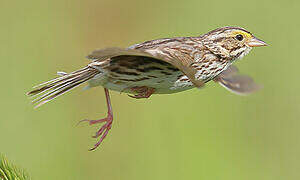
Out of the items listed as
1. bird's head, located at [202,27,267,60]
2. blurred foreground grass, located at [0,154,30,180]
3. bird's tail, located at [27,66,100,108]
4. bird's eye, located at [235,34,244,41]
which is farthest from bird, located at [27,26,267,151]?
blurred foreground grass, located at [0,154,30,180]

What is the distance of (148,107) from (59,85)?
2425mm

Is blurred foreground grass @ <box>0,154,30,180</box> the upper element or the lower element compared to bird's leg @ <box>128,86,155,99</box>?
lower

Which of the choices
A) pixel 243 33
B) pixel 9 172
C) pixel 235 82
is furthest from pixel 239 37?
pixel 9 172

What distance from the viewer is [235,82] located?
4699 mm

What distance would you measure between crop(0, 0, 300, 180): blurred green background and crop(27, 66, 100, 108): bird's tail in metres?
1.56

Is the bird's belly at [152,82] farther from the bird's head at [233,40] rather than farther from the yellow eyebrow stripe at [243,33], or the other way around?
the yellow eyebrow stripe at [243,33]

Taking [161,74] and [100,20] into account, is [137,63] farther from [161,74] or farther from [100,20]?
[100,20]

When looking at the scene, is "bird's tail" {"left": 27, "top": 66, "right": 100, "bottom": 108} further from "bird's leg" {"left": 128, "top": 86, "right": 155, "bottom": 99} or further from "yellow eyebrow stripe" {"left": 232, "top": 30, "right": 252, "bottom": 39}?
"yellow eyebrow stripe" {"left": 232, "top": 30, "right": 252, "bottom": 39}

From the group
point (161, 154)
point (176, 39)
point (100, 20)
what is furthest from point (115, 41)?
point (176, 39)

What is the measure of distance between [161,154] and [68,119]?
0.94 metres

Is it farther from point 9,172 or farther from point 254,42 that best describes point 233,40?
point 9,172

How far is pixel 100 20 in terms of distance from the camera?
680 centimetres

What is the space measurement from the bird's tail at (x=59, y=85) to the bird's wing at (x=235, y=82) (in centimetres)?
122

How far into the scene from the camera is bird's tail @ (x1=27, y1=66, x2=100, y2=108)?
11.7 ft
